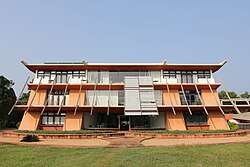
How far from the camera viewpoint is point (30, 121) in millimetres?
27062

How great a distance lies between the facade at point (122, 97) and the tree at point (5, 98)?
750cm

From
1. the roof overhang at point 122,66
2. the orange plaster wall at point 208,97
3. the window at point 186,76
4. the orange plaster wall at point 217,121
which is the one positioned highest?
the roof overhang at point 122,66

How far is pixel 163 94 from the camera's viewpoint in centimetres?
2877

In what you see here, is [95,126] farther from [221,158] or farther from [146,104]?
[221,158]

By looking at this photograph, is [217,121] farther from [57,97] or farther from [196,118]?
[57,97]

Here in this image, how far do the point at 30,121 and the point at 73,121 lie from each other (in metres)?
6.25

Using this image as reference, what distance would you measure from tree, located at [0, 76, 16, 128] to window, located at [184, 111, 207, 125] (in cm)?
2989

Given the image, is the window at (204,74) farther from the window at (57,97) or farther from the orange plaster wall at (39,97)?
the orange plaster wall at (39,97)

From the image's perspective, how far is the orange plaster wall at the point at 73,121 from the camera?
26.4 metres

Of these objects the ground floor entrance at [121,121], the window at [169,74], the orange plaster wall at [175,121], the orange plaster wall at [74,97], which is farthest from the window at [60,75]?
the orange plaster wall at [175,121]

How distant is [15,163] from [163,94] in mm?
22568

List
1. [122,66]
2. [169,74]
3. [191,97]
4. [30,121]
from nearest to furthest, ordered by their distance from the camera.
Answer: [30,121] < [191,97] < [122,66] < [169,74]

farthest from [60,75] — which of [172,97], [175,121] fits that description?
[175,121]

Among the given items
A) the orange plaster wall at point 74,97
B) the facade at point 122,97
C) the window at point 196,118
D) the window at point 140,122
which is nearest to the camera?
the facade at point 122,97
